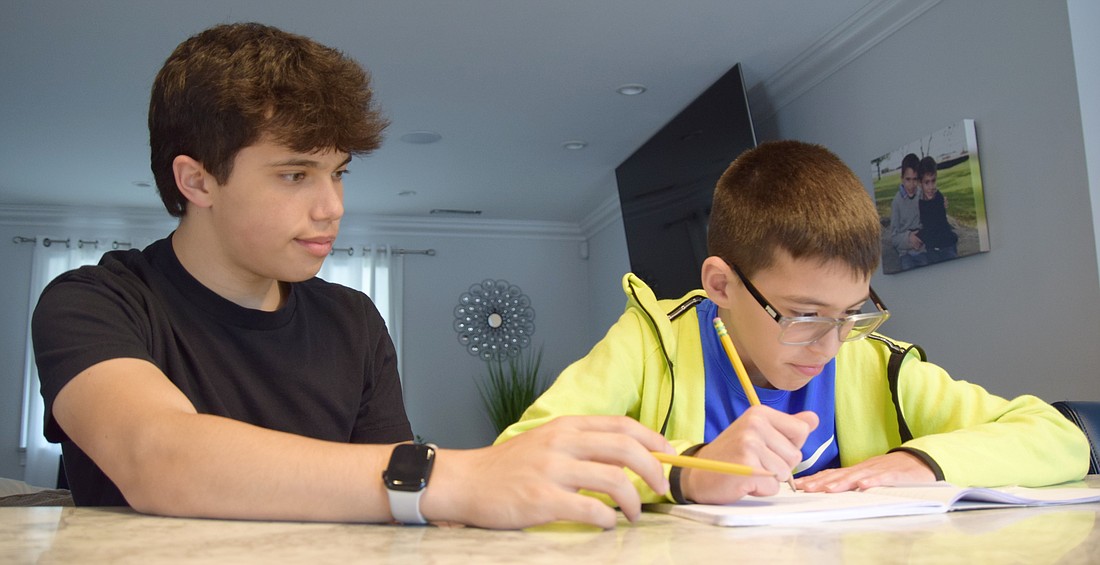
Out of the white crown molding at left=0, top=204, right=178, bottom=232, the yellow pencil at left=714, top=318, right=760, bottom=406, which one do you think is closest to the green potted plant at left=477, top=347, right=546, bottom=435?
the white crown molding at left=0, top=204, right=178, bottom=232

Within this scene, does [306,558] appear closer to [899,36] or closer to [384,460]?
[384,460]

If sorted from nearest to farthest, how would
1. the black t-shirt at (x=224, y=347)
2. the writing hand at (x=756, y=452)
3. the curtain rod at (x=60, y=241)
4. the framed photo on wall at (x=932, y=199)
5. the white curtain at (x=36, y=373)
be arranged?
the writing hand at (x=756, y=452) → the black t-shirt at (x=224, y=347) → the framed photo on wall at (x=932, y=199) → the white curtain at (x=36, y=373) → the curtain rod at (x=60, y=241)

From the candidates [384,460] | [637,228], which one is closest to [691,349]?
[384,460]

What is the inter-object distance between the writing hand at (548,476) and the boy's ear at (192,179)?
26.6 inches

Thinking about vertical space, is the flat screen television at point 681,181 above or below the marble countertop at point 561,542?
above

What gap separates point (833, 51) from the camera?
3.92 meters

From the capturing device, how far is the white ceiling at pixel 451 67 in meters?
3.62

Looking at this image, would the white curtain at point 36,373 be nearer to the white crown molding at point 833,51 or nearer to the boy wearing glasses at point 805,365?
the white crown molding at point 833,51

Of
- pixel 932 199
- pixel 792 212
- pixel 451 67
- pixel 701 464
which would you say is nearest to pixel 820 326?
pixel 792 212

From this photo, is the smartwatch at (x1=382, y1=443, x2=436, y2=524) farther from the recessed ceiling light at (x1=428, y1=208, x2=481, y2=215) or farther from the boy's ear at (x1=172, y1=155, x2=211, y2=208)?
the recessed ceiling light at (x1=428, y1=208, x2=481, y2=215)

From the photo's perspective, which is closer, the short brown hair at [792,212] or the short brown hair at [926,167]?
the short brown hair at [792,212]

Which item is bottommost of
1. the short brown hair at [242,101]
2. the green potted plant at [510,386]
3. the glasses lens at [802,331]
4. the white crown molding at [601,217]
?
the green potted plant at [510,386]

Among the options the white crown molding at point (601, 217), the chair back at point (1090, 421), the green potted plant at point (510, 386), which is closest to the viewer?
the chair back at point (1090, 421)

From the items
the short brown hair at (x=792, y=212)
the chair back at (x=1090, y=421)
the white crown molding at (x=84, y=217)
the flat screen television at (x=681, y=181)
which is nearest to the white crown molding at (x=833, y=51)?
the flat screen television at (x=681, y=181)
